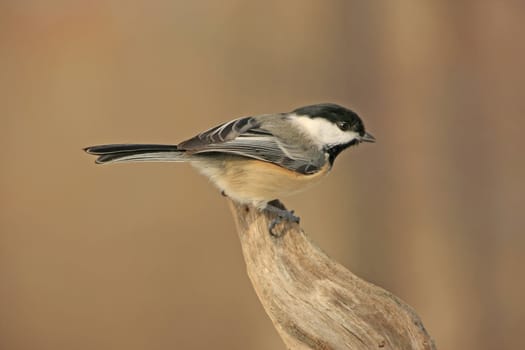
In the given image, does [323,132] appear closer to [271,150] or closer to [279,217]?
[271,150]

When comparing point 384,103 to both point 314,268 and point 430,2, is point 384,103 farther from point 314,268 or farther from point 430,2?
point 314,268

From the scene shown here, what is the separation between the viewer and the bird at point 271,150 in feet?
5.19

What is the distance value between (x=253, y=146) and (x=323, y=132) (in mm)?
187

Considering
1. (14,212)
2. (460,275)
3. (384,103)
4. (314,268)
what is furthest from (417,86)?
(14,212)

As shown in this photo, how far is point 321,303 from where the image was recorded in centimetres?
145

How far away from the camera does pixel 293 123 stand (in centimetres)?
167

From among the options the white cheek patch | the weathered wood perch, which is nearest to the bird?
the white cheek patch

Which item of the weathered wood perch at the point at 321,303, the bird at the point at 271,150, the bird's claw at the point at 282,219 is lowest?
the weathered wood perch at the point at 321,303

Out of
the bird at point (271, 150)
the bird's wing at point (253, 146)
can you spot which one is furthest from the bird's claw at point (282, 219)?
the bird's wing at point (253, 146)

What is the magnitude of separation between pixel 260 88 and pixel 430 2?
0.65 meters

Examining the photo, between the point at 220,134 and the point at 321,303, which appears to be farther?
the point at 220,134

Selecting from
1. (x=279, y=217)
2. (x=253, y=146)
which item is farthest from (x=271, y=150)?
(x=279, y=217)

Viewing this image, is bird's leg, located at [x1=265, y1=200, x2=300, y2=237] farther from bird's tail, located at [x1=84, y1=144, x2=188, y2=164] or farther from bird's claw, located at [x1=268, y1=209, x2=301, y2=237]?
bird's tail, located at [x1=84, y1=144, x2=188, y2=164]

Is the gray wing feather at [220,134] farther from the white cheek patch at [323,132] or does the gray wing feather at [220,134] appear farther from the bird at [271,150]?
the white cheek patch at [323,132]
